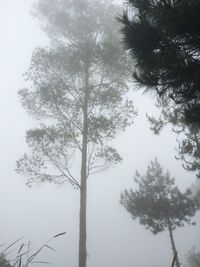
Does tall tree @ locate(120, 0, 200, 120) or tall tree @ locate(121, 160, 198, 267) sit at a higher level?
tall tree @ locate(121, 160, 198, 267)

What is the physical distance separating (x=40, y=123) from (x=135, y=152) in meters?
166

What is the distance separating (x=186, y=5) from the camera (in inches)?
189

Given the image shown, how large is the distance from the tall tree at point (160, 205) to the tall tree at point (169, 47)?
50.7 feet

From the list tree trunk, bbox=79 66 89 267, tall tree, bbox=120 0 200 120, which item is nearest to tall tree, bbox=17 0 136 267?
tree trunk, bbox=79 66 89 267

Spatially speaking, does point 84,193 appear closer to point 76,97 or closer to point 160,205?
point 76,97

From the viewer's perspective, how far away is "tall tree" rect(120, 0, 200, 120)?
16.5 feet

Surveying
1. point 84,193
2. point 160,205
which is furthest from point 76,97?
point 160,205

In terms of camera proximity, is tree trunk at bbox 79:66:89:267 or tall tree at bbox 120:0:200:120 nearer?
tall tree at bbox 120:0:200:120

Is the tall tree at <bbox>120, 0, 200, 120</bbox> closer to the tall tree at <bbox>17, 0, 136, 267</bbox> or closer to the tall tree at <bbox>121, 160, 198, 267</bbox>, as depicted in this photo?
the tall tree at <bbox>17, 0, 136, 267</bbox>

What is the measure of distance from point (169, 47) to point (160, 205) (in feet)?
51.8

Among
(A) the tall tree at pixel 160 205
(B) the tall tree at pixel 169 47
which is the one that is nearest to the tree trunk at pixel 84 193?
(B) the tall tree at pixel 169 47

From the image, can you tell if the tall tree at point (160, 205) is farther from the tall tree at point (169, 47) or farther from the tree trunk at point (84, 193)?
the tall tree at point (169, 47)

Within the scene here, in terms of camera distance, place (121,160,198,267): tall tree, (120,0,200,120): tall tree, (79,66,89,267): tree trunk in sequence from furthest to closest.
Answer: (121,160,198,267): tall tree < (79,66,89,267): tree trunk < (120,0,200,120): tall tree

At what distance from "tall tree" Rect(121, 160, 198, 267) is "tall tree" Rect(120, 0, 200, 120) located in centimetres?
1546
